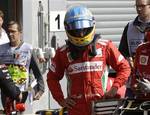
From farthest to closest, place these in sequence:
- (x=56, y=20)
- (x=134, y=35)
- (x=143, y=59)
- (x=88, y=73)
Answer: (x=56, y=20)
(x=134, y=35)
(x=143, y=59)
(x=88, y=73)

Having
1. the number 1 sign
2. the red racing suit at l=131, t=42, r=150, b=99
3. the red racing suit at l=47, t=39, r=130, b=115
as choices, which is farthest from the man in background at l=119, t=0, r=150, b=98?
the number 1 sign

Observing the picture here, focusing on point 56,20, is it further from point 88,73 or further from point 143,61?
point 88,73

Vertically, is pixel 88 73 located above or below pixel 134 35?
below

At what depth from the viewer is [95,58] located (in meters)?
4.86

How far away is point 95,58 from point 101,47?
97mm

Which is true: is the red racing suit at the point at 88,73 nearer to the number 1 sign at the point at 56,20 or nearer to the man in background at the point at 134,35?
the man in background at the point at 134,35

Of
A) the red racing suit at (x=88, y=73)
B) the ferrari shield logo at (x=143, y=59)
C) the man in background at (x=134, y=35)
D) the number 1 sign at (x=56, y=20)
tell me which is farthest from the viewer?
the number 1 sign at (x=56, y=20)

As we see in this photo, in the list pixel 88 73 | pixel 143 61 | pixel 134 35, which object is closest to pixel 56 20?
pixel 134 35

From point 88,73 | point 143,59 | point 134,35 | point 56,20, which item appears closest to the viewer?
point 88,73

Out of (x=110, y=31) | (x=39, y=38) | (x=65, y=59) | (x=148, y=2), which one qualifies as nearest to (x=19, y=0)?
(x=39, y=38)

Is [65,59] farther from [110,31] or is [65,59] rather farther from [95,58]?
[110,31]

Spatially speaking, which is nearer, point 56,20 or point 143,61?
point 143,61

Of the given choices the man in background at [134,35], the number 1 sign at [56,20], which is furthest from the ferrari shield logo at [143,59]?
the number 1 sign at [56,20]

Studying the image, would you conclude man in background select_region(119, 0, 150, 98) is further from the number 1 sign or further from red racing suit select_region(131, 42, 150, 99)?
the number 1 sign
